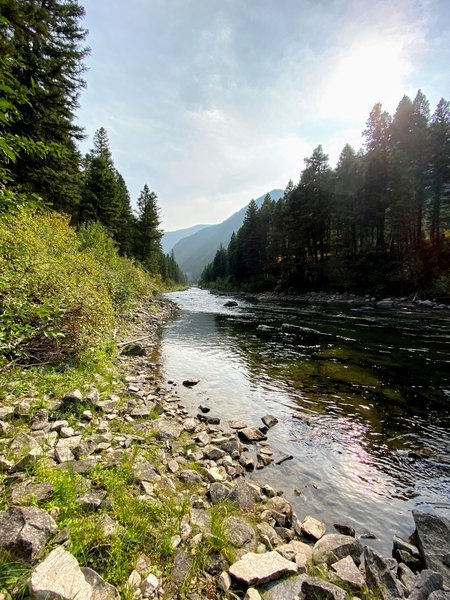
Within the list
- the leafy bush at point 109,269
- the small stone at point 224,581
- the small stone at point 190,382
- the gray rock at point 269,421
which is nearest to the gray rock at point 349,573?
the small stone at point 224,581

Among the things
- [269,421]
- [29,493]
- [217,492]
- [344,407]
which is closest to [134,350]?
[269,421]

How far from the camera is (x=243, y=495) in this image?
4.26m

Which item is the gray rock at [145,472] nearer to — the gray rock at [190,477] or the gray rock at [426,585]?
the gray rock at [190,477]

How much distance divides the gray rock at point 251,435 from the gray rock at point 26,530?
4.41m

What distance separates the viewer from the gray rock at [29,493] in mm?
3023

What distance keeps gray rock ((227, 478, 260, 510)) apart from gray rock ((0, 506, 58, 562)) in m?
2.33

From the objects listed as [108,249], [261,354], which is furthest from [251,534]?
[108,249]

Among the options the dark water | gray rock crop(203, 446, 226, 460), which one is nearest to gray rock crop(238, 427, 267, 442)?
the dark water

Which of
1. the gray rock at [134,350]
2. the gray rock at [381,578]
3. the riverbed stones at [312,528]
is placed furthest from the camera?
the gray rock at [134,350]

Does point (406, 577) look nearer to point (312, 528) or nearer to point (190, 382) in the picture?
point (312, 528)

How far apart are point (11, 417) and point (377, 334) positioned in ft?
58.5

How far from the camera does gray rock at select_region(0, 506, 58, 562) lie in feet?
7.84

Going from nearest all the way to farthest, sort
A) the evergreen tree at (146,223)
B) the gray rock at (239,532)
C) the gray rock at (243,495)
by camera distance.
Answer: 1. the gray rock at (239,532)
2. the gray rock at (243,495)
3. the evergreen tree at (146,223)

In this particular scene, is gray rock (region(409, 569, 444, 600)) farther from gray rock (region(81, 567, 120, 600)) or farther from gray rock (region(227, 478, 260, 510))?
gray rock (region(81, 567, 120, 600))
